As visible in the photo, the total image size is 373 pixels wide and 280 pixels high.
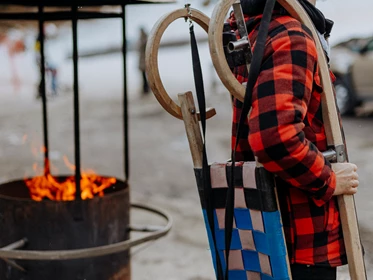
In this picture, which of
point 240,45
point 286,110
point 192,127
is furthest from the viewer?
point 192,127

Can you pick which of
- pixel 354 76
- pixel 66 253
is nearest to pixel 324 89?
pixel 66 253

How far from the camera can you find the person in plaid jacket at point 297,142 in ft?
6.24

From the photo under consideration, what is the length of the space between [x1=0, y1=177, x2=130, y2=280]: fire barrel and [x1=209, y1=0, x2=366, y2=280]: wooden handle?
1866 millimetres

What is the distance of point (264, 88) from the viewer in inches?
75.5

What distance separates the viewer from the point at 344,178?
2.09 meters

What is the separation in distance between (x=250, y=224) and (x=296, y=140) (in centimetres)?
37

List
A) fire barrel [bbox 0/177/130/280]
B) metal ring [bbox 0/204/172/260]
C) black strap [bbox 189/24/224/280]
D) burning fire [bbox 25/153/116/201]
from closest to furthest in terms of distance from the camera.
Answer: black strap [bbox 189/24/224/280] → metal ring [bbox 0/204/172/260] → fire barrel [bbox 0/177/130/280] → burning fire [bbox 25/153/116/201]

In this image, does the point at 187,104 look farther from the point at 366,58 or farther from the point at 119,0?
the point at 366,58

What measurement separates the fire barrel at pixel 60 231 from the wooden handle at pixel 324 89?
73.5 inches

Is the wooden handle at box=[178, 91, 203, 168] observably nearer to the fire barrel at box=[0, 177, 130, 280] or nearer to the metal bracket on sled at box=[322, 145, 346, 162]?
the metal bracket on sled at box=[322, 145, 346, 162]

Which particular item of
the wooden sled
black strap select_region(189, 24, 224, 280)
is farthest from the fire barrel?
black strap select_region(189, 24, 224, 280)

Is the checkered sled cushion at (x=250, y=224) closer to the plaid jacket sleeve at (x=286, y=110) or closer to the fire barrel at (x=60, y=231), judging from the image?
the plaid jacket sleeve at (x=286, y=110)

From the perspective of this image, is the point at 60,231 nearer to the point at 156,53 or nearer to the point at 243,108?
the point at 156,53

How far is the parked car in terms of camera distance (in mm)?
11805
